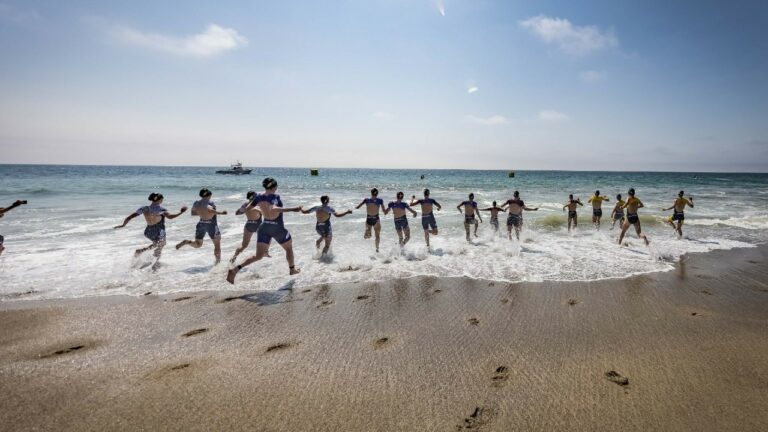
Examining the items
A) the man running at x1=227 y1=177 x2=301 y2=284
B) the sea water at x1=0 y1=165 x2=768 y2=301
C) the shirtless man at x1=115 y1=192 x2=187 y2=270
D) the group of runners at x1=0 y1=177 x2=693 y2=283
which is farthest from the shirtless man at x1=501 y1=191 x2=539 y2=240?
the shirtless man at x1=115 y1=192 x2=187 y2=270

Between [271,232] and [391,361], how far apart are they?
4.44 meters

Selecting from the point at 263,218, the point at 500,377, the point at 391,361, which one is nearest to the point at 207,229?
the point at 263,218

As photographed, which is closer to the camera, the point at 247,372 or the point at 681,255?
the point at 247,372

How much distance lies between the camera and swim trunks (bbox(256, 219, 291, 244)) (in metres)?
7.47

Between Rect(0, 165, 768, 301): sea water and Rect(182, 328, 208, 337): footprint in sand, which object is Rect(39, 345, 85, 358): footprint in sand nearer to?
Rect(182, 328, 208, 337): footprint in sand

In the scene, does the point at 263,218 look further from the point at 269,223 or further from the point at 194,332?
the point at 194,332

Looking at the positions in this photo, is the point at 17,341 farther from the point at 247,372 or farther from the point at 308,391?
the point at 308,391

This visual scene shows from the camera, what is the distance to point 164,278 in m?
7.64

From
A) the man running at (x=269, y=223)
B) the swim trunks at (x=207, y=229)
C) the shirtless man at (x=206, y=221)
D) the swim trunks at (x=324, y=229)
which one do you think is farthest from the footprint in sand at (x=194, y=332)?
the swim trunks at (x=324, y=229)

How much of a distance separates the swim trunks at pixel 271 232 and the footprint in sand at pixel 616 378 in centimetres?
611

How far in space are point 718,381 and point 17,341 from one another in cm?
862

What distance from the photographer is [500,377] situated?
3.80 metres

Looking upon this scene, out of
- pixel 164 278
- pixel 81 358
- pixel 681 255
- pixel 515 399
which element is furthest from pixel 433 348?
pixel 681 255

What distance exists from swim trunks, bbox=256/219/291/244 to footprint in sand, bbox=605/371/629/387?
6113 mm
